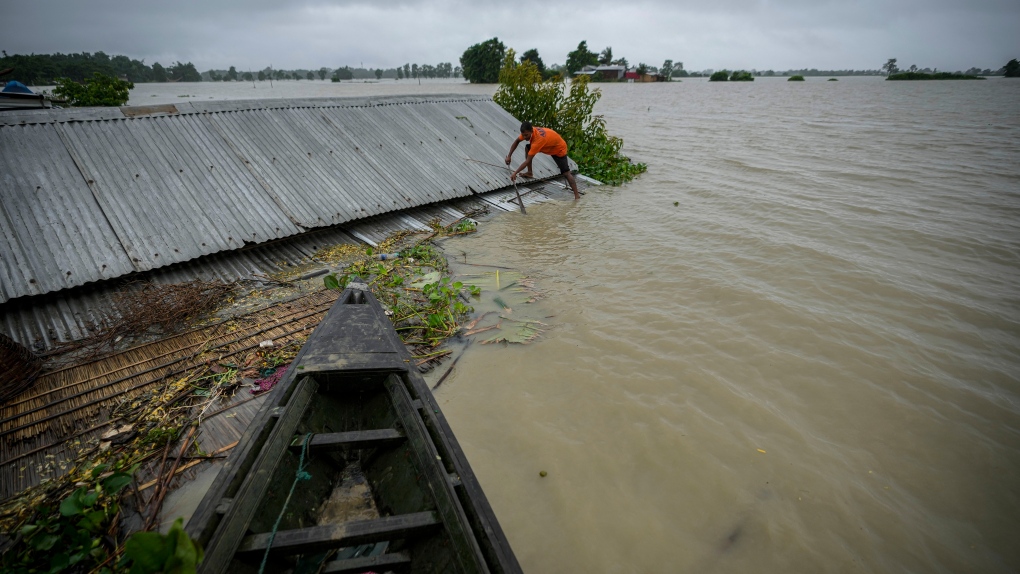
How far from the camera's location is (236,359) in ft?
13.2

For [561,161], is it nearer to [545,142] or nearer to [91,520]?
[545,142]

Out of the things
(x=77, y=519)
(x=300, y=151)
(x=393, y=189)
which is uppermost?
(x=300, y=151)

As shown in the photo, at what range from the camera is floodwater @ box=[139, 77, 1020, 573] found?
9.73ft

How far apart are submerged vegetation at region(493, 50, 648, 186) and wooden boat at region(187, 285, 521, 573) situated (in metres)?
10.8

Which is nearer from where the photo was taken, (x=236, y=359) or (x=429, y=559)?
(x=429, y=559)

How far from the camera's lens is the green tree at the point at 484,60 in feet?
215

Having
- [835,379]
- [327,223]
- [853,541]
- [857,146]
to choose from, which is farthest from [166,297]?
[857,146]

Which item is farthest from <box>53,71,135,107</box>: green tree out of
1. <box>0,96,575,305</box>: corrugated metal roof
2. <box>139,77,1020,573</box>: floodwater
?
<box>139,77,1020,573</box>: floodwater

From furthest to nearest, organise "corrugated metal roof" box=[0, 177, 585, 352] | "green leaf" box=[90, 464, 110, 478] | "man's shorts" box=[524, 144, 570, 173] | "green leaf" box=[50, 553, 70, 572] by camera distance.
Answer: "man's shorts" box=[524, 144, 570, 173] → "corrugated metal roof" box=[0, 177, 585, 352] → "green leaf" box=[90, 464, 110, 478] → "green leaf" box=[50, 553, 70, 572]

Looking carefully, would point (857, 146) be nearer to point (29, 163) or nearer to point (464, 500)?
point (464, 500)

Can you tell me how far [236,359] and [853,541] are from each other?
5.34 meters

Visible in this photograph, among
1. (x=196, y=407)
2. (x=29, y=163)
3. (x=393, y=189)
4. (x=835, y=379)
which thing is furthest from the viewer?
(x=393, y=189)

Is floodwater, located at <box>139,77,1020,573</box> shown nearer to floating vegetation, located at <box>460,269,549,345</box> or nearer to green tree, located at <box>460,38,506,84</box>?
floating vegetation, located at <box>460,269,549,345</box>

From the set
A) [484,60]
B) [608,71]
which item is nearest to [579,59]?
[608,71]
